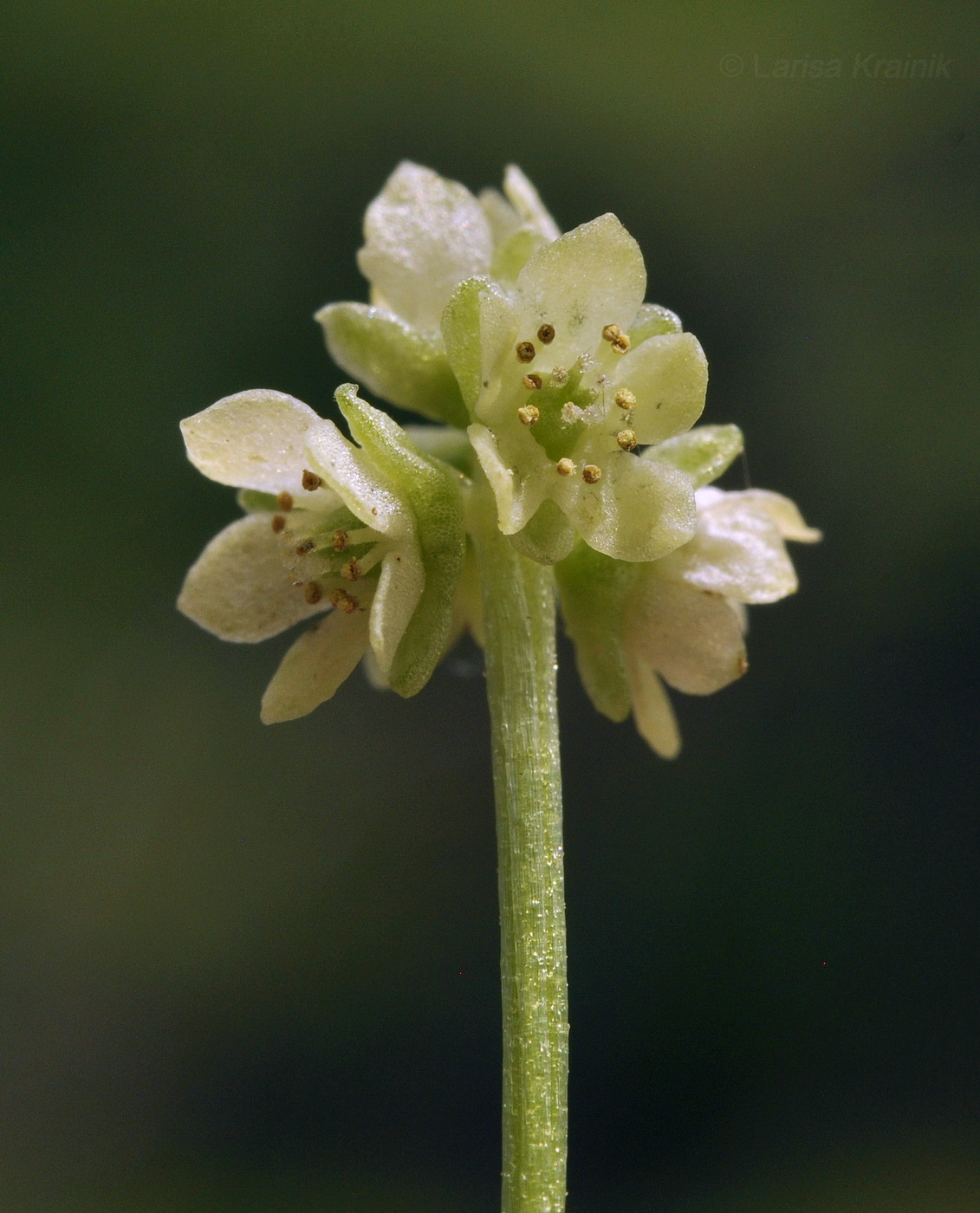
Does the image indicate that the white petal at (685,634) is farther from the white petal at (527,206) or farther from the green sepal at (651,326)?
the white petal at (527,206)

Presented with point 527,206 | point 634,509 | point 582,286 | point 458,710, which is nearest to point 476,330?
point 582,286

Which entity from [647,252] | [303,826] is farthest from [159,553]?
[647,252]

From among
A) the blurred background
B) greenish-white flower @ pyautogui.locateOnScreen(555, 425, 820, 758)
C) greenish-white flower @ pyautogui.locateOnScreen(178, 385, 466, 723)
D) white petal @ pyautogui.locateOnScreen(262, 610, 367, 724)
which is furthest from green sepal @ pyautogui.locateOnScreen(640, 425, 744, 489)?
the blurred background

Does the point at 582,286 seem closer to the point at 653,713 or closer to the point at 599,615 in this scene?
the point at 599,615

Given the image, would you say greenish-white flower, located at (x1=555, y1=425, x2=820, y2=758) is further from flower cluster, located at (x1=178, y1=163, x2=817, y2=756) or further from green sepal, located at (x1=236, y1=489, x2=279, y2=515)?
green sepal, located at (x1=236, y1=489, x2=279, y2=515)

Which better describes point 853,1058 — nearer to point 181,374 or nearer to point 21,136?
point 181,374

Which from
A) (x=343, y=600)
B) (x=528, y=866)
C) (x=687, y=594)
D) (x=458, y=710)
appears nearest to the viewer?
(x=528, y=866)
